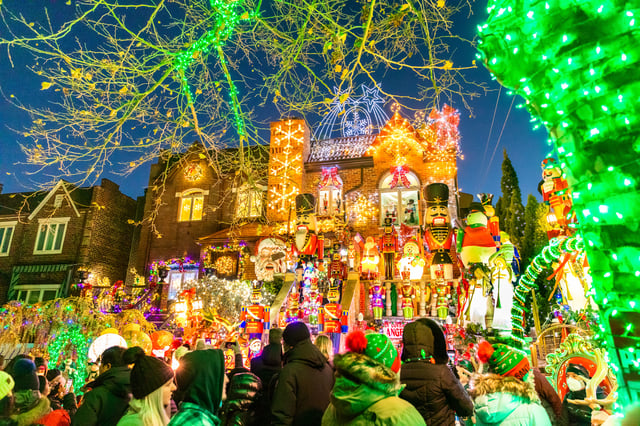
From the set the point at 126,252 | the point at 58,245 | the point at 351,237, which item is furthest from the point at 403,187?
the point at 58,245

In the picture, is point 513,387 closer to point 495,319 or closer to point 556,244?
point 556,244

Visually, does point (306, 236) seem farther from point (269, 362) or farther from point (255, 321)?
point (269, 362)

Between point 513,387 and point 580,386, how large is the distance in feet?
8.68

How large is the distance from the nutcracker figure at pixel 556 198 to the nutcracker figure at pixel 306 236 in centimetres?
643

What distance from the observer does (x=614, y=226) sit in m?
1.78

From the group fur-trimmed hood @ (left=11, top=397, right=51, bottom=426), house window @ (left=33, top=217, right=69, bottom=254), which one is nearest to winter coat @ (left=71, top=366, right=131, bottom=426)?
fur-trimmed hood @ (left=11, top=397, right=51, bottom=426)

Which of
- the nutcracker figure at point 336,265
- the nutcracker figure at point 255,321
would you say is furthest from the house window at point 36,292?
the nutcracker figure at point 336,265

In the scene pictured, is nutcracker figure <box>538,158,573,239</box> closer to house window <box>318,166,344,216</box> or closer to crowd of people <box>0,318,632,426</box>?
crowd of people <box>0,318,632,426</box>

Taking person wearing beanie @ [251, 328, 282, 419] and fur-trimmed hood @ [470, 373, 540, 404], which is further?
person wearing beanie @ [251, 328, 282, 419]

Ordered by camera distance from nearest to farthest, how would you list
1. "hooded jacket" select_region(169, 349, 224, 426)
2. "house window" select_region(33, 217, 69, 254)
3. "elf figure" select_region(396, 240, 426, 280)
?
"hooded jacket" select_region(169, 349, 224, 426), "elf figure" select_region(396, 240, 426, 280), "house window" select_region(33, 217, 69, 254)

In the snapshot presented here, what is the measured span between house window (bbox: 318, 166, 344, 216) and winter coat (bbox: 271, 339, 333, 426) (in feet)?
45.1

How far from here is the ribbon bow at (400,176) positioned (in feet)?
53.6

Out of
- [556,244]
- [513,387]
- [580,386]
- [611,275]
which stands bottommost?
[580,386]

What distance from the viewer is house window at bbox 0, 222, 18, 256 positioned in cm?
2212
